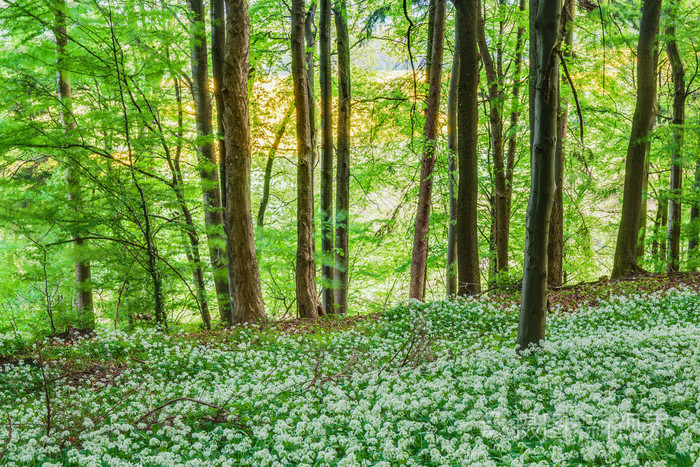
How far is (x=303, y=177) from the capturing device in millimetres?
10219

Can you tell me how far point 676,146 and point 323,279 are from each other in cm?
926

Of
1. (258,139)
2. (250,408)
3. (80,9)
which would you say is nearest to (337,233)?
(258,139)

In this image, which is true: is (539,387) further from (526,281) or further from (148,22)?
(148,22)

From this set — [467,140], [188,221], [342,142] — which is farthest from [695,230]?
[188,221]

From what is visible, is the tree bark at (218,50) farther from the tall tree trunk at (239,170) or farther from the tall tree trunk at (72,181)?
the tall tree trunk at (72,181)

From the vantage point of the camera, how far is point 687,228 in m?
12.8

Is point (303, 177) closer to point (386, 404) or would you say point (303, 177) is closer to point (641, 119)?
point (386, 404)

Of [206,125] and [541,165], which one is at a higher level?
[206,125]

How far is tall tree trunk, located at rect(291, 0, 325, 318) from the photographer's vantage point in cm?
982

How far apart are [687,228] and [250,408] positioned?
13.1 metres

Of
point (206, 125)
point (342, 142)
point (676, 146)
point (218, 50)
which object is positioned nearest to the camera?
point (218, 50)

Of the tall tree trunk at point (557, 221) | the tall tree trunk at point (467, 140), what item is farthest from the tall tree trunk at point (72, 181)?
the tall tree trunk at point (557, 221)

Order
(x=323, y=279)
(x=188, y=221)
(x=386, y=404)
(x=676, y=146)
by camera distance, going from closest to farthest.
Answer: (x=386, y=404) → (x=188, y=221) → (x=676, y=146) → (x=323, y=279)

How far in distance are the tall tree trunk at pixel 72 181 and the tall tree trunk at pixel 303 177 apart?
4104 mm
